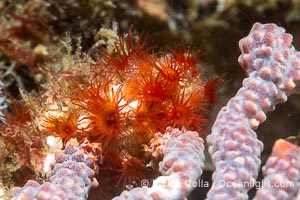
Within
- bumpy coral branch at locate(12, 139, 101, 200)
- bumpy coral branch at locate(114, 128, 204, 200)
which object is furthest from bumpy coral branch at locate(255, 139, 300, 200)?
bumpy coral branch at locate(12, 139, 101, 200)

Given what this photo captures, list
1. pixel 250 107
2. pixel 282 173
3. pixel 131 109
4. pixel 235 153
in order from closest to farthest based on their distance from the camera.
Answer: pixel 282 173 < pixel 235 153 < pixel 250 107 < pixel 131 109

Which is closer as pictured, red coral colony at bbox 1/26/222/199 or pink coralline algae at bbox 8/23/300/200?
pink coralline algae at bbox 8/23/300/200

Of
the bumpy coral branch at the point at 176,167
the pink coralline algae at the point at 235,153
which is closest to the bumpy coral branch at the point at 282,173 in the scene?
the pink coralline algae at the point at 235,153

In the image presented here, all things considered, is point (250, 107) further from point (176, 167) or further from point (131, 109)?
point (131, 109)

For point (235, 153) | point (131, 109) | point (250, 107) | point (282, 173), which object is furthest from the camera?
point (131, 109)

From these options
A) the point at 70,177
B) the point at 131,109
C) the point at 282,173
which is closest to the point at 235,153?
the point at 282,173

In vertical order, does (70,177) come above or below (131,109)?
below

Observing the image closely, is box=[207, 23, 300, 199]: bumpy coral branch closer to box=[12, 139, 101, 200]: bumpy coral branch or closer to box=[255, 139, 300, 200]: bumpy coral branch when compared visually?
box=[255, 139, 300, 200]: bumpy coral branch
